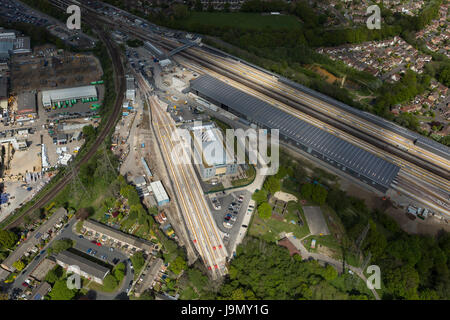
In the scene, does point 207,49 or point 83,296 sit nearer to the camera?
point 83,296

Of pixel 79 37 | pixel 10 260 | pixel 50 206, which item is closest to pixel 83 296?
pixel 10 260

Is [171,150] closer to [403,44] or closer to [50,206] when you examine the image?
[50,206]

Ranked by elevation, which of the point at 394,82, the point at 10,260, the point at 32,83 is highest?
the point at 394,82

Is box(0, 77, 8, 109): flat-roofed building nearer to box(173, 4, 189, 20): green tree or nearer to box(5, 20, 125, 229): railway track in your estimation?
box(5, 20, 125, 229): railway track

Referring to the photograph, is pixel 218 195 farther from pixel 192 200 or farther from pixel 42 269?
pixel 42 269

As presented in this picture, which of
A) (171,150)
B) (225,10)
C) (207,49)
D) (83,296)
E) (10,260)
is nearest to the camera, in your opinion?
(83,296)

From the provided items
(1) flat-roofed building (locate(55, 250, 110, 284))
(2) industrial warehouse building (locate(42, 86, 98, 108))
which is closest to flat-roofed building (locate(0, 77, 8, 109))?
(2) industrial warehouse building (locate(42, 86, 98, 108))
